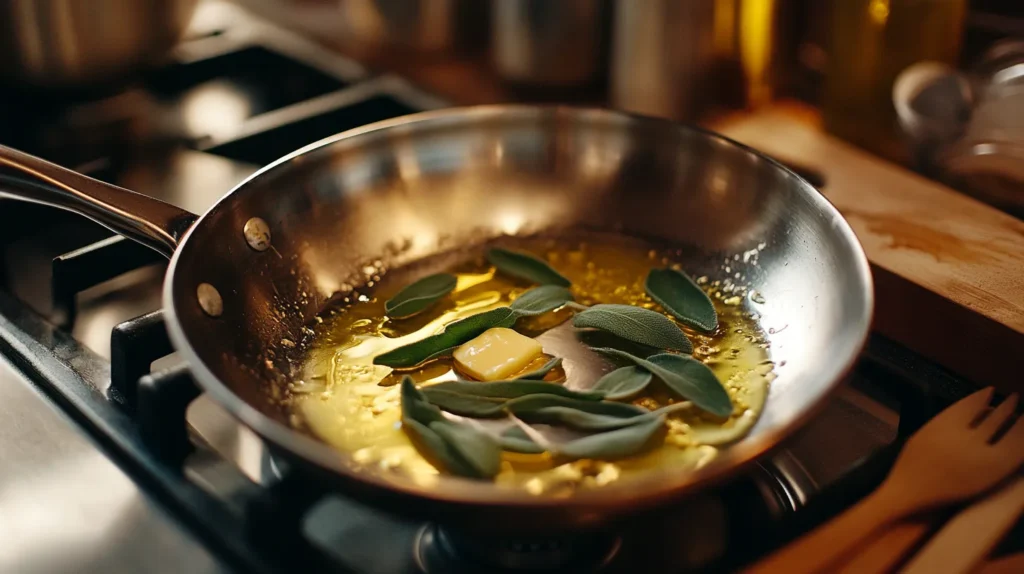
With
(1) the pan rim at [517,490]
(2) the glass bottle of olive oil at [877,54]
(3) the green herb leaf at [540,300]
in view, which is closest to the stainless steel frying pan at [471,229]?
(1) the pan rim at [517,490]

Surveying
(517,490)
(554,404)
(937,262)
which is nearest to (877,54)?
(937,262)

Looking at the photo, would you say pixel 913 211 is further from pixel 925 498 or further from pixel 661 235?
pixel 925 498

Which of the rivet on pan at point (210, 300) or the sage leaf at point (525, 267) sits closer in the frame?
the rivet on pan at point (210, 300)

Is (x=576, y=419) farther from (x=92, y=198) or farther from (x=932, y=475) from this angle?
(x=92, y=198)

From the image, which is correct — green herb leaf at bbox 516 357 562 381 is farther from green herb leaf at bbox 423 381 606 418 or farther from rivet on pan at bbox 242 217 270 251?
rivet on pan at bbox 242 217 270 251

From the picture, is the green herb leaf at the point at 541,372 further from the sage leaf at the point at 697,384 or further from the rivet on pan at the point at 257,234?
the rivet on pan at the point at 257,234

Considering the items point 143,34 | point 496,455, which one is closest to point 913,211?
point 496,455

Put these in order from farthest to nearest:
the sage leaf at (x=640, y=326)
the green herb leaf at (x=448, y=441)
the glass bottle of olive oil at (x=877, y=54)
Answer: the glass bottle of olive oil at (x=877, y=54) < the sage leaf at (x=640, y=326) < the green herb leaf at (x=448, y=441)
